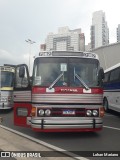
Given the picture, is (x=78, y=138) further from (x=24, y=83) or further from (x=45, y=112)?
(x=24, y=83)

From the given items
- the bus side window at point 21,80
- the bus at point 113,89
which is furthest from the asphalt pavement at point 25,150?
the bus at point 113,89

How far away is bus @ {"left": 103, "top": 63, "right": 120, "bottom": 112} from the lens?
1606 cm

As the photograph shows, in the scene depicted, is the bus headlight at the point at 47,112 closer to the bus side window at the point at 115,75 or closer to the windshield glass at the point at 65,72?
the windshield glass at the point at 65,72

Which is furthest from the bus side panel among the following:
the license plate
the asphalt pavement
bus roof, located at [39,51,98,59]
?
bus roof, located at [39,51,98,59]

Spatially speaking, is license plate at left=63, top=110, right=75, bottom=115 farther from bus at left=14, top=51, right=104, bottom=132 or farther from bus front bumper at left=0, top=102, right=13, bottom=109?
bus front bumper at left=0, top=102, right=13, bottom=109

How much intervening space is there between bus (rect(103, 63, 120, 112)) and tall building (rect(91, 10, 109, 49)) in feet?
140

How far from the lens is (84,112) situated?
362 inches

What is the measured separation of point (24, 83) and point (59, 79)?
1.34m

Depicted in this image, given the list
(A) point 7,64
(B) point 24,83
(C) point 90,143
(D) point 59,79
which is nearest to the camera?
(C) point 90,143

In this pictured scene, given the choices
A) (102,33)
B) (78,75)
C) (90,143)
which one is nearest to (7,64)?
(78,75)

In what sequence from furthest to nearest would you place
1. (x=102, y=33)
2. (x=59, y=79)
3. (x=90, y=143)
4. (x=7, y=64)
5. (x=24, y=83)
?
(x=102, y=33), (x=7, y=64), (x=24, y=83), (x=59, y=79), (x=90, y=143)

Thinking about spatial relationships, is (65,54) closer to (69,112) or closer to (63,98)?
(63,98)

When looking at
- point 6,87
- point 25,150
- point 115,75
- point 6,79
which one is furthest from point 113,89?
point 25,150

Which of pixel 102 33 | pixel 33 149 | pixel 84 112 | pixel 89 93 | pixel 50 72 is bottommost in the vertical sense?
pixel 33 149
